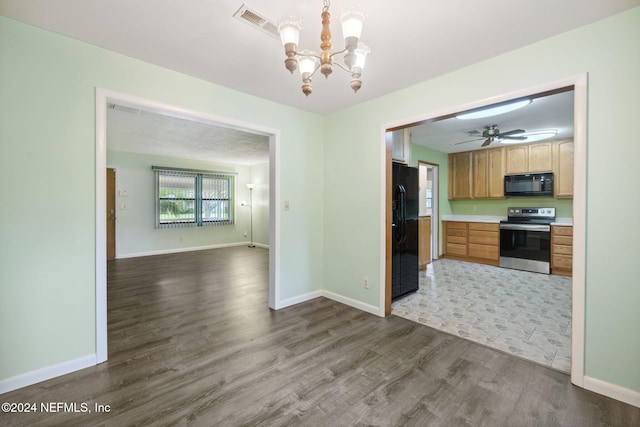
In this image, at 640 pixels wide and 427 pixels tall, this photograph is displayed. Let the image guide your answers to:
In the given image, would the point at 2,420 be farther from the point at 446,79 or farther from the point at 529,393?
the point at 446,79

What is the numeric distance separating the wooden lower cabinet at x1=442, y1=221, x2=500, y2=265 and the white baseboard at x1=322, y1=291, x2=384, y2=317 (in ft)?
12.4

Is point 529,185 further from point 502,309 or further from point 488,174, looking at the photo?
point 502,309

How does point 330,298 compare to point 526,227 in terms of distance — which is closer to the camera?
point 330,298

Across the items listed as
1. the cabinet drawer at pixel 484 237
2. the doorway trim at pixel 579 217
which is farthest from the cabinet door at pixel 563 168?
the doorway trim at pixel 579 217

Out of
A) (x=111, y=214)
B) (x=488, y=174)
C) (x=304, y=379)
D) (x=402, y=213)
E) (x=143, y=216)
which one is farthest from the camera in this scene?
(x=143, y=216)

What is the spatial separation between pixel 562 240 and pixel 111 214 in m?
9.28

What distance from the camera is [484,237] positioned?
18.5ft

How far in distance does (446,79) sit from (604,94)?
1123 millimetres

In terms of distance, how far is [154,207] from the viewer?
6.82 meters

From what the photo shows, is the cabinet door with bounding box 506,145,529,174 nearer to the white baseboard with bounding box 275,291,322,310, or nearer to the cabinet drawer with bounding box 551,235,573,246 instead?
the cabinet drawer with bounding box 551,235,573,246

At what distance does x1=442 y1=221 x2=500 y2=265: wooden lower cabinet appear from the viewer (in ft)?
18.1

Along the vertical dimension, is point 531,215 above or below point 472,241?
above

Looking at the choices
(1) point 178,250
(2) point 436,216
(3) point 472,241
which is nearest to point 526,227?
(3) point 472,241

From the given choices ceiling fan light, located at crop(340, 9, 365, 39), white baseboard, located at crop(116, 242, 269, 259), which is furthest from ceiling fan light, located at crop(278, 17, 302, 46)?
white baseboard, located at crop(116, 242, 269, 259)
